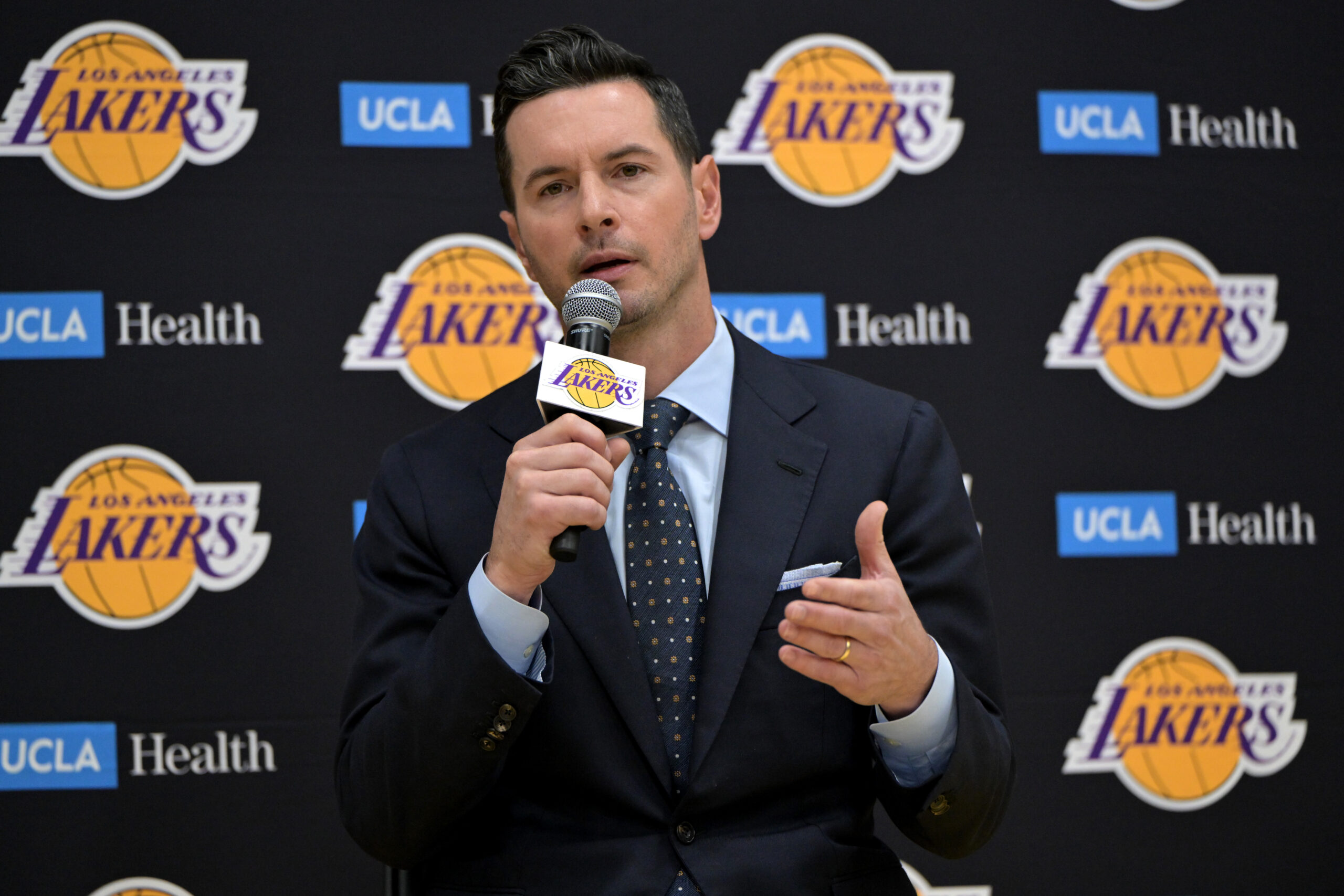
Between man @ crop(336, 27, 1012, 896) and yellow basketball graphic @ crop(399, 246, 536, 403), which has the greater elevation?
yellow basketball graphic @ crop(399, 246, 536, 403)

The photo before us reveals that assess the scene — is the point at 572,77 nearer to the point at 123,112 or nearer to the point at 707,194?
the point at 707,194

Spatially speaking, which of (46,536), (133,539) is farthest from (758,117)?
(46,536)

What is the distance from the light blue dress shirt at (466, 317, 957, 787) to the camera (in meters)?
1.37

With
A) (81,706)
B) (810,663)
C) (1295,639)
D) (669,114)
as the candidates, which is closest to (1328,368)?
(1295,639)

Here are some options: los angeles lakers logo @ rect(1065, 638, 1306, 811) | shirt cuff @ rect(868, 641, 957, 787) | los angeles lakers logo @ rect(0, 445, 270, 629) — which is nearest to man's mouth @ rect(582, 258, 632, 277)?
shirt cuff @ rect(868, 641, 957, 787)

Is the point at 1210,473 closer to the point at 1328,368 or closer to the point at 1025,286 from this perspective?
the point at 1328,368

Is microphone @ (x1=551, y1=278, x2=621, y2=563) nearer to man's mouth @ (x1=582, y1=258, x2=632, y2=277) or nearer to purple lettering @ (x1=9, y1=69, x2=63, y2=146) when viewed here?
man's mouth @ (x1=582, y1=258, x2=632, y2=277)

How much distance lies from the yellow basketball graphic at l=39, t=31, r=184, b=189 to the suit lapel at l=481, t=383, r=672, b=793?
1628 millimetres

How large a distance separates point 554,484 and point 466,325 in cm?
156

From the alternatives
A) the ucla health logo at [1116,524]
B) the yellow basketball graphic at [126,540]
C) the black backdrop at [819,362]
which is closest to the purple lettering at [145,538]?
the yellow basketball graphic at [126,540]

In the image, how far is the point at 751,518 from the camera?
156cm

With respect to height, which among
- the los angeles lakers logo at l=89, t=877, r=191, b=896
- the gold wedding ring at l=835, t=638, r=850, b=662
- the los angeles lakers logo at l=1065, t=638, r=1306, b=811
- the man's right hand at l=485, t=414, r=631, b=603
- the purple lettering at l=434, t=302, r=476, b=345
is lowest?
the los angeles lakers logo at l=89, t=877, r=191, b=896

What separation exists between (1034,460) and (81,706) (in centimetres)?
237

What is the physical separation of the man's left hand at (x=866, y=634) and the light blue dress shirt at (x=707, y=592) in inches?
2.3
